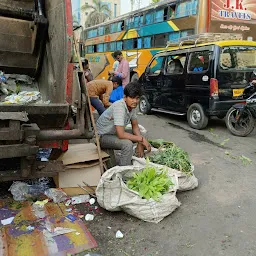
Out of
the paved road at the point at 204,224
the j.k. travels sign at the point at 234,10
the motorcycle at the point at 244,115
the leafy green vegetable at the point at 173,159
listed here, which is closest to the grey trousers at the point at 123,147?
the leafy green vegetable at the point at 173,159

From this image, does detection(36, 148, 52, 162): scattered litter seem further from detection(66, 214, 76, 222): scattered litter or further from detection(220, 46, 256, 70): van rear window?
detection(220, 46, 256, 70): van rear window

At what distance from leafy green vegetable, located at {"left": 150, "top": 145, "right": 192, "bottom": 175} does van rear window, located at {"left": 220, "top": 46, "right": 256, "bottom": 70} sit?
3.27 meters

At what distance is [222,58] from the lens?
624 centimetres

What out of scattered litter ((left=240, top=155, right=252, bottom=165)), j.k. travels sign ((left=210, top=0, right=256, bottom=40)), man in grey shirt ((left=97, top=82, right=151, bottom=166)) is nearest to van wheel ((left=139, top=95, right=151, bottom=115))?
j.k. travels sign ((left=210, top=0, right=256, bottom=40))

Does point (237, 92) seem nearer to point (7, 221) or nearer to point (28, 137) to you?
point (28, 137)

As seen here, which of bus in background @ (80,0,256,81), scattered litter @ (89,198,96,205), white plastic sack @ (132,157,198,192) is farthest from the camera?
bus in background @ (80,0,256,81)

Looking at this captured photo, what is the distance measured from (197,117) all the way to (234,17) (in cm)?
507

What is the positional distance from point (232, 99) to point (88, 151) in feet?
13.1

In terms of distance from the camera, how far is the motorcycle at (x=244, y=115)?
5887 millimetres

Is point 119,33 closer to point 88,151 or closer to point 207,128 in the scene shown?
point 207,128

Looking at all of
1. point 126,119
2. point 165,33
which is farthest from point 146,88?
point 126,119

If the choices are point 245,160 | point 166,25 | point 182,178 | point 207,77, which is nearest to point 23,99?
point 182,178

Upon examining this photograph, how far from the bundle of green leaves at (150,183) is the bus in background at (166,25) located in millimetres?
5166

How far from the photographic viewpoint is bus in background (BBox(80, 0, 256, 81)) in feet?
31.4
